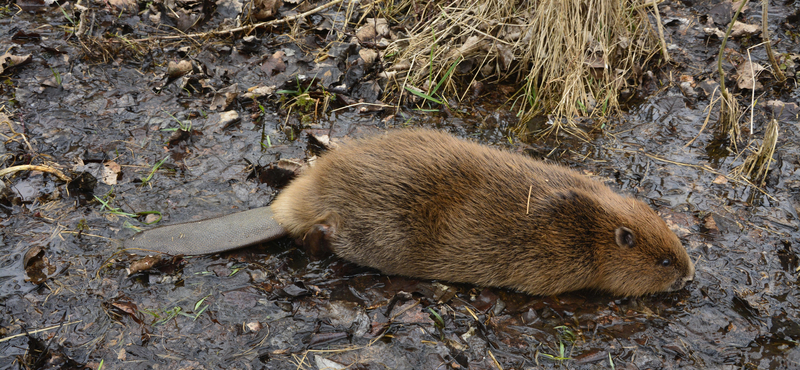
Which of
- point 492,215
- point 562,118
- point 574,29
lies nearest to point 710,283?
point 492,215

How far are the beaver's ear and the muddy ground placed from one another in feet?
1.10

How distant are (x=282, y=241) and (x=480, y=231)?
3.90ft

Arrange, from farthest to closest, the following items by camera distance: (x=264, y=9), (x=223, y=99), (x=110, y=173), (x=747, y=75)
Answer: (x=264, y=9) < (x=747, y=75) < (x=223, y=99) < (x=110, y=173)

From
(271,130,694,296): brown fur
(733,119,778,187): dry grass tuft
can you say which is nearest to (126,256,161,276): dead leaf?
(271,130,694,296): brown fur

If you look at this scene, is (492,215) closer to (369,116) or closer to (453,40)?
(369,116)

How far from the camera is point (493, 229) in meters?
2.98

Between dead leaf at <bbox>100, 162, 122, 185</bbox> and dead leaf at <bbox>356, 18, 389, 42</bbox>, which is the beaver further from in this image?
dead leaf at <bbox>356, 18, 389, 42</bbox>

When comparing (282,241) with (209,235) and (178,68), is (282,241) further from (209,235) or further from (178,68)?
(178,68)

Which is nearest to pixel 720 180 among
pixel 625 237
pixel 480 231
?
pixel 625 237

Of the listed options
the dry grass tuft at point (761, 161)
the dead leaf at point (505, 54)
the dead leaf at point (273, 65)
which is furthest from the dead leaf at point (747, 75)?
the dead leaf at point (273, 65)

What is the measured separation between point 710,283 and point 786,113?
7.03 feet

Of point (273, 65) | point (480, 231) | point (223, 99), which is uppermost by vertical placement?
point (273, 65)

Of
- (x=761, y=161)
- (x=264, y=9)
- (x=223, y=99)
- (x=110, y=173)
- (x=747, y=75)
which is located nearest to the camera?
(x=110, y=173)

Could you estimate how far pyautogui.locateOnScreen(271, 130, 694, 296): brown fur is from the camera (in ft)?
9.80
